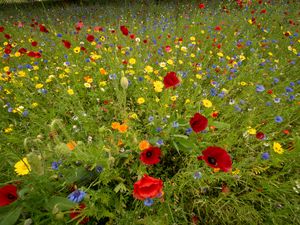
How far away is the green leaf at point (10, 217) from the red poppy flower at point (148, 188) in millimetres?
606

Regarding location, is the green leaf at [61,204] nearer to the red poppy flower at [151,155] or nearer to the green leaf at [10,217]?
the green leaf at [10,217]

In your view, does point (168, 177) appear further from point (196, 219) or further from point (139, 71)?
point (139, 71)

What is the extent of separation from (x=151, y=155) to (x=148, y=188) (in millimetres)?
213

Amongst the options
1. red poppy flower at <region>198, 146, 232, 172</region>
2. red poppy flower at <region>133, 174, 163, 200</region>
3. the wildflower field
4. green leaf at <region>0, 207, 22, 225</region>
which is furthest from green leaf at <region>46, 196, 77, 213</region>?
red poppy flower at <region>198, 146, 232, 172</region>

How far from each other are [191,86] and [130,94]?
703 millimetres

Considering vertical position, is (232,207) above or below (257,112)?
below

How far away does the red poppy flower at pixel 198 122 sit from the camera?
1.18 metres

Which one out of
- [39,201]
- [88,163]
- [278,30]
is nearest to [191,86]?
[88,163]

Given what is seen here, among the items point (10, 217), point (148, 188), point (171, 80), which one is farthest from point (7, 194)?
point (171, 80)

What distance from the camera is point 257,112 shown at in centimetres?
205

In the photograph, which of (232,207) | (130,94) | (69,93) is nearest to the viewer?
(232,207)

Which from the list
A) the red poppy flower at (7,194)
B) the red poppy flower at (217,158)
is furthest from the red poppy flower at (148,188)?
the red poppy flower at (7,194)

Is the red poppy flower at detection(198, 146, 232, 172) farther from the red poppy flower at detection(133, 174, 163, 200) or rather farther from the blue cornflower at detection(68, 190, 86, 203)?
the blue cornflower at detection(68, 190, 86, 203)

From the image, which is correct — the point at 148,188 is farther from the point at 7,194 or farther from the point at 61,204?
the point at 7,194
